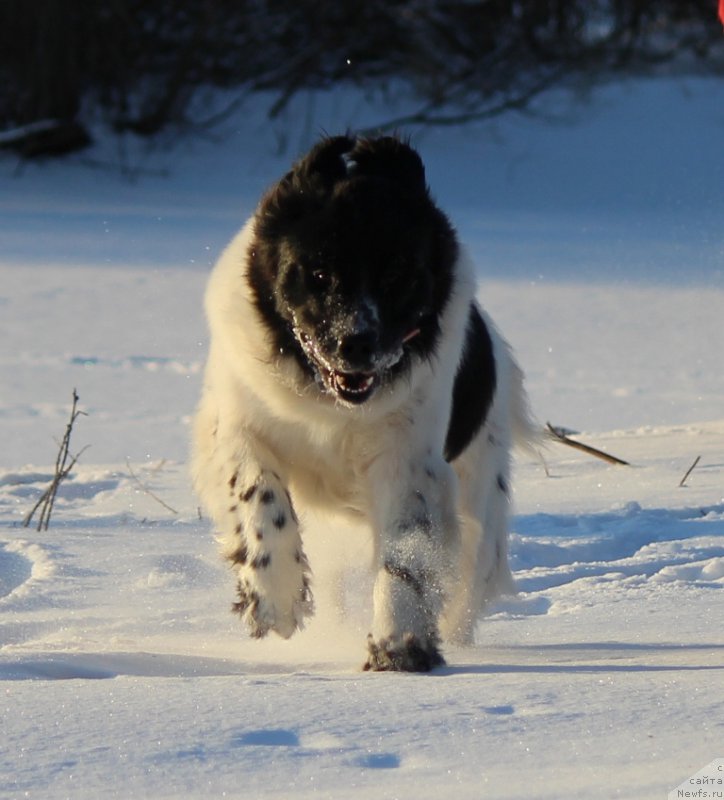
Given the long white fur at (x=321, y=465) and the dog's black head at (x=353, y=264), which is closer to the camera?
the dog's black head at (x=353, y=264)

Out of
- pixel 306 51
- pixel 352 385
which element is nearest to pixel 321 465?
pixel 352 385

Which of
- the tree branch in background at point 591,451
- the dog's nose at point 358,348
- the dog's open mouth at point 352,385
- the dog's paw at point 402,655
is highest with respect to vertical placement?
the dog's nose at point 358,348

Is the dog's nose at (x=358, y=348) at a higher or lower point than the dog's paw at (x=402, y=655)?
higher

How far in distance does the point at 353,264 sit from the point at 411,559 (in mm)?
649

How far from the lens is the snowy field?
2178 millimetres

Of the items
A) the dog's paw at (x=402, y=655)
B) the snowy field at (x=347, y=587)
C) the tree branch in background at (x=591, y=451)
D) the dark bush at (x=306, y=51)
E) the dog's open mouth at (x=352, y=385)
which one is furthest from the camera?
the dark bush at (x=306, y=51)

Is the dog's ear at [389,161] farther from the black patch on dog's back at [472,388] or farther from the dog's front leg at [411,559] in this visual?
the dog's front leg at [411,559]

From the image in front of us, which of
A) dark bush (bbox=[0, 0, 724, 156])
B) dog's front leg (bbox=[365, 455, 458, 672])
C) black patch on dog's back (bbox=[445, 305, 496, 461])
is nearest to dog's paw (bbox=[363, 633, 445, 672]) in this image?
dog's front leg (bbox=[365, 455, 458, 672])

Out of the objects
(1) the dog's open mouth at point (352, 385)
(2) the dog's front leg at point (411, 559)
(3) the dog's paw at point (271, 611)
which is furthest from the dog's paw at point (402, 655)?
(1) the dog's open mouth at point (352, 385)

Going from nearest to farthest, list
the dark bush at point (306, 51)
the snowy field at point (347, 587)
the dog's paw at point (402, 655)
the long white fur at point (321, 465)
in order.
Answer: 1. the snowy field at point (347, 587)
2. the dog's paw at point (402, 655)
3. the long white fur at point (321, 465)
4. the dark bush at point (306, 51)

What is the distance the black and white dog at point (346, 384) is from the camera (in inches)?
130

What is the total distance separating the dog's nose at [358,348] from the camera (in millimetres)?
3244

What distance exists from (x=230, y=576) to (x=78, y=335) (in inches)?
211

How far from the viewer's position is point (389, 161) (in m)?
3.48
